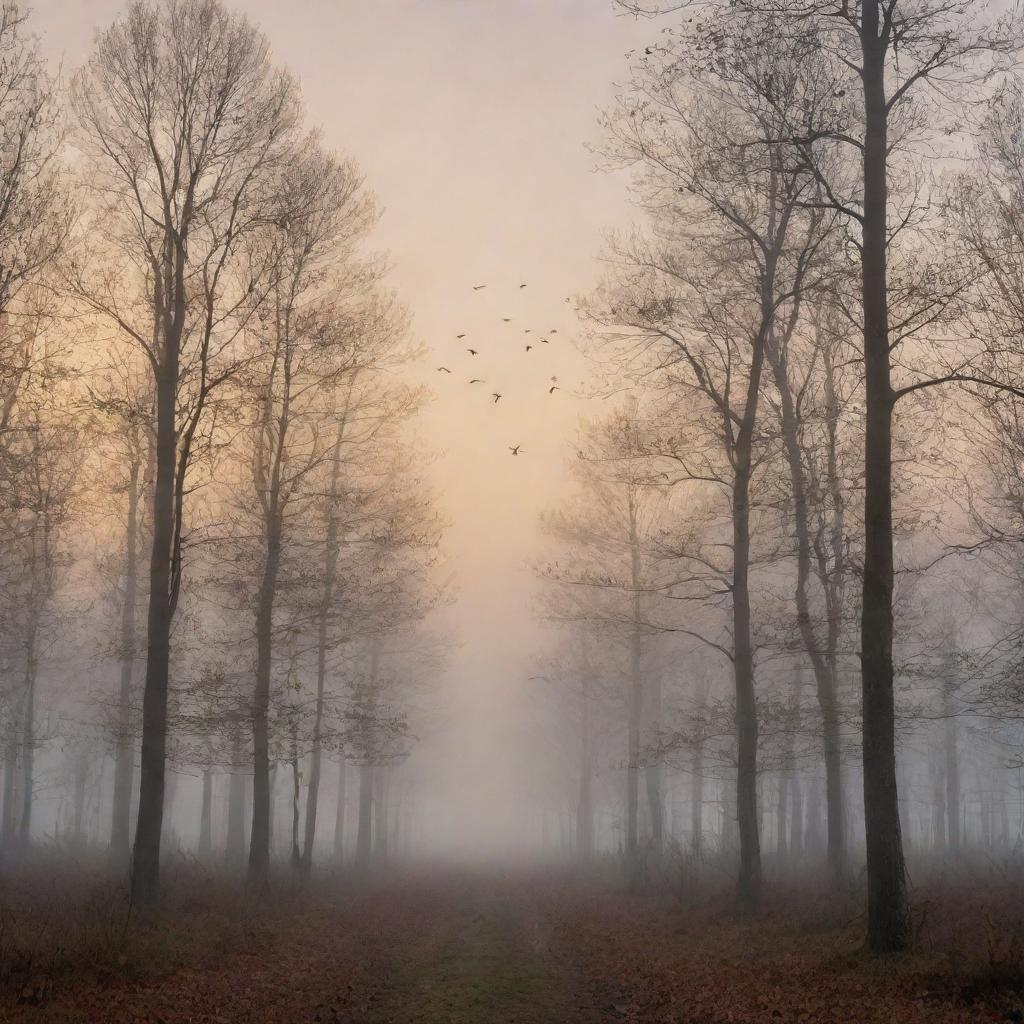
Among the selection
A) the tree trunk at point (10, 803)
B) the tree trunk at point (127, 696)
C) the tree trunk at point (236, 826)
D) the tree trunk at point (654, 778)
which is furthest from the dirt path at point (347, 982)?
the tree trunk at point (10, 803)

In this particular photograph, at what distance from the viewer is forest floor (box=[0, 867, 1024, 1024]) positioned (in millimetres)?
7535

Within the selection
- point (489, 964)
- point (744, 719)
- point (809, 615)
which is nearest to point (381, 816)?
point (809, 615)

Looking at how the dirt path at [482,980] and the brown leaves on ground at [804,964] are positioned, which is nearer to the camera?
the brown leaves on ground at [804,964]

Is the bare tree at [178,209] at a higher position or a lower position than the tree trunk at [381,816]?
higher

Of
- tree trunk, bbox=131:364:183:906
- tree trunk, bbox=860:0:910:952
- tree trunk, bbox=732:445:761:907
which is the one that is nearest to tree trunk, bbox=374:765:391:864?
tree trunk, bbox=732:445:761:907

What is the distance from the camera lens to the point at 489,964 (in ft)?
36.2

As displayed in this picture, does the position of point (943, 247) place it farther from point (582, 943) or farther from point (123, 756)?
point (123, 756)

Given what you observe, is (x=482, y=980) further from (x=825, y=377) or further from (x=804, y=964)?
(x=825, y=377)

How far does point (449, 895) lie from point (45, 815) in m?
81.6

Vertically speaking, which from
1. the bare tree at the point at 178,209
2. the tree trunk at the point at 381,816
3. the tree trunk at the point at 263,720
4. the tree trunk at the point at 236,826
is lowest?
the tree trunk at the point at 381,816


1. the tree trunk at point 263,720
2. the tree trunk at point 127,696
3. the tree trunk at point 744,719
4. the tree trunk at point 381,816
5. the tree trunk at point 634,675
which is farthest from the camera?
the tree trunk at point 381,816

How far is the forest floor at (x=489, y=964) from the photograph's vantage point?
7.54 meters

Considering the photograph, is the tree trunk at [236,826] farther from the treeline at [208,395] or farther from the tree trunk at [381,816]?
the tree trunk at [381,816]

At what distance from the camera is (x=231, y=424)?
13.8m
